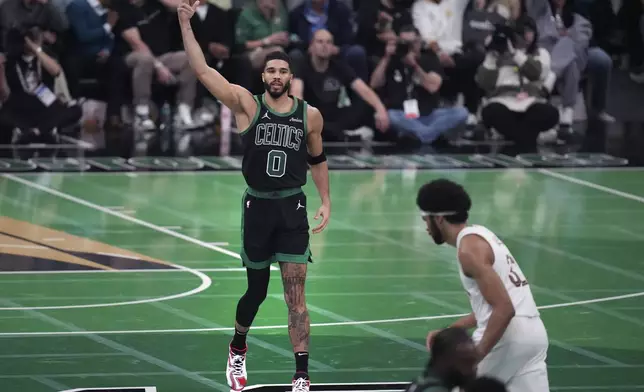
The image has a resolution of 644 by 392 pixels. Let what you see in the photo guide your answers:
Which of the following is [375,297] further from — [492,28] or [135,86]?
[492,28]

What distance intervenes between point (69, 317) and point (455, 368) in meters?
5.14

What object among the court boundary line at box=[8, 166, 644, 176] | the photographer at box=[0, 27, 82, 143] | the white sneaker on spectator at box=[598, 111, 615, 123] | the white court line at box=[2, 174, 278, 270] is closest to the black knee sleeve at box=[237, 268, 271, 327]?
the white court line at box=[2, 174, 278, 270]

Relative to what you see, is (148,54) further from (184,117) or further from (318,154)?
(318,154)

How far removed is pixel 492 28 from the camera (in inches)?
769

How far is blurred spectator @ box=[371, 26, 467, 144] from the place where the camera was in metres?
18.2

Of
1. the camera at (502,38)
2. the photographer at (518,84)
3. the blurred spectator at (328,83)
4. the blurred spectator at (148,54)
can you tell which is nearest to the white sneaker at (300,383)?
the blurred spectator at (328,83)

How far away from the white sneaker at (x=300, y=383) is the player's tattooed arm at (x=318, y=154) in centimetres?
81

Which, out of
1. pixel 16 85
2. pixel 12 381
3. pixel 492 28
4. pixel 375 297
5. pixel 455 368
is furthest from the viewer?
pixel 492 28

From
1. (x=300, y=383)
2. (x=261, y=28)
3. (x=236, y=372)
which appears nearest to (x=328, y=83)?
(x=261, y=28)

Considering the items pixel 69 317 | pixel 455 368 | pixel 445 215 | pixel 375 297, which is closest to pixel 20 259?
pixel 69 317

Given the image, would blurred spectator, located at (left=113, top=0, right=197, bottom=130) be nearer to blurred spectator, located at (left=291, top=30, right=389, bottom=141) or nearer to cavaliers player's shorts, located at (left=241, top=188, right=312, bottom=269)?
blurred spectator, located at (left=291, top=30, right=389, bottom=141)

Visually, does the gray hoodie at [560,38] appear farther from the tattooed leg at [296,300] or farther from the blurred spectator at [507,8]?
the tattooed leg at [296,300]

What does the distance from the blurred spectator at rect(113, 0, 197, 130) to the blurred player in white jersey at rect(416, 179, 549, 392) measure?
491 inches

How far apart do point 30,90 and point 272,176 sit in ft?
33.5
